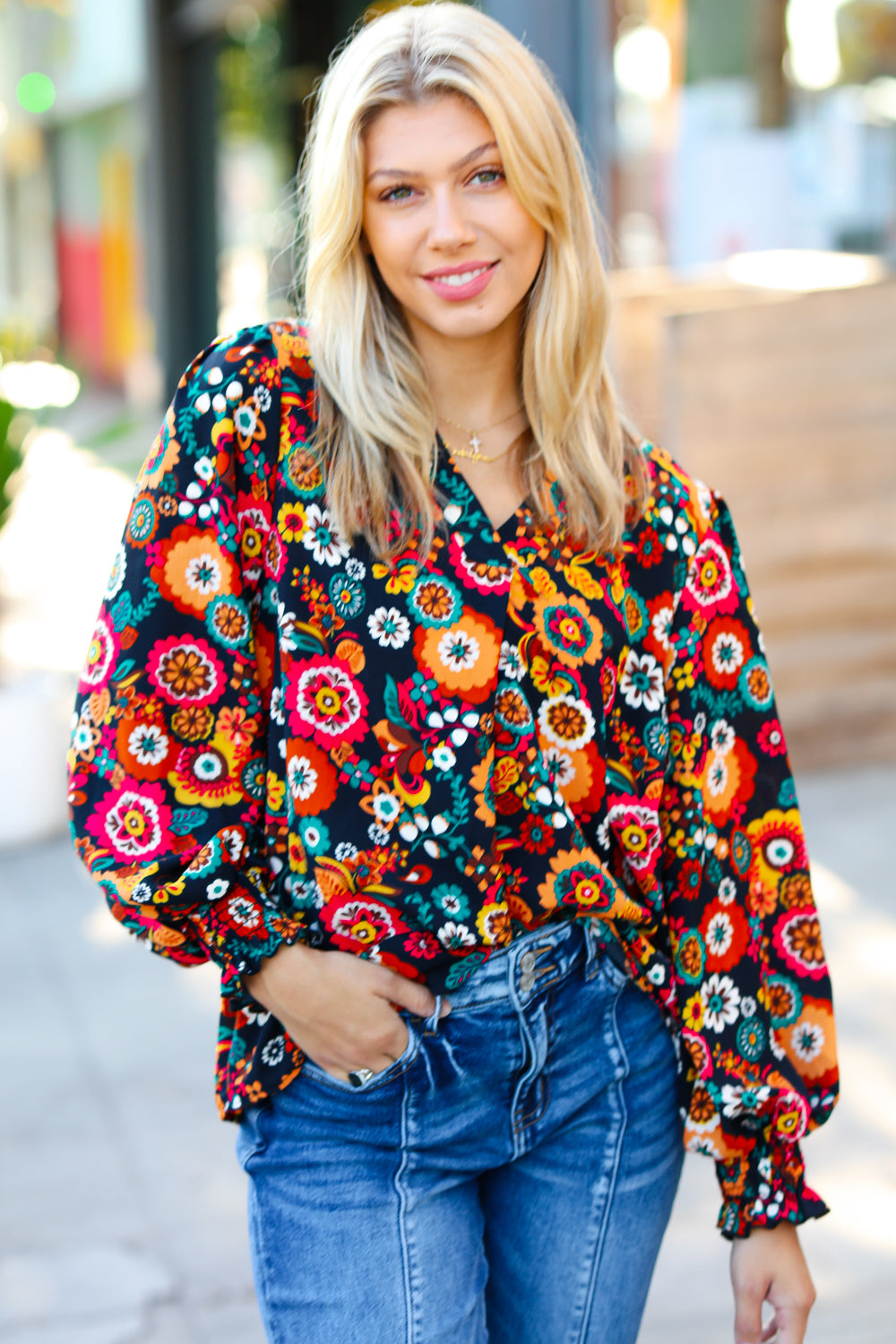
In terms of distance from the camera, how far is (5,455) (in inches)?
180

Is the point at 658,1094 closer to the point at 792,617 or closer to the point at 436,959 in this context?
the point at 436,959

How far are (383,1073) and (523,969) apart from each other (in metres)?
0.17

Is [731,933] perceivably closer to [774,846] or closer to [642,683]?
[774,846]

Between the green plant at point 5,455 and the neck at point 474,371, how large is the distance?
3.26 metres

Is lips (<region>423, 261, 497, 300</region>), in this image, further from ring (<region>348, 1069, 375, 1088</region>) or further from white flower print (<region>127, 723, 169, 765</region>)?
ring (<region>348, 1069, 375, 1088</region>)

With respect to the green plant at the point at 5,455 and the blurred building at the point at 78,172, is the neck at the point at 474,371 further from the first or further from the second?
the blurred building at the point at 78,172

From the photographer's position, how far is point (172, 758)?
141 centimetres

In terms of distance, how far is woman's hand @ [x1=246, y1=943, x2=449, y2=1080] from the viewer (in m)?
1.41

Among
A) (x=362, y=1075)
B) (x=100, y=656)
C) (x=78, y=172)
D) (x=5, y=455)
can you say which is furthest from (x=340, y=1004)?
(x=78, y=172)

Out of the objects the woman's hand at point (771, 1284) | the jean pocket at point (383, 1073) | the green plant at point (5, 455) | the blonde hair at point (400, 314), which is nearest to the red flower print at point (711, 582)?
the blonde hair at point (400, 314)

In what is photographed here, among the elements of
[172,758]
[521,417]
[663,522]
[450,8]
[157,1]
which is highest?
[157,1]

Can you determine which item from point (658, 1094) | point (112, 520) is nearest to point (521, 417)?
point (658, 1094)

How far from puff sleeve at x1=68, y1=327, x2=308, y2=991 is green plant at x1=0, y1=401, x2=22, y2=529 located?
10.9 feet

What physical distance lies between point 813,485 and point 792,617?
0.44m
